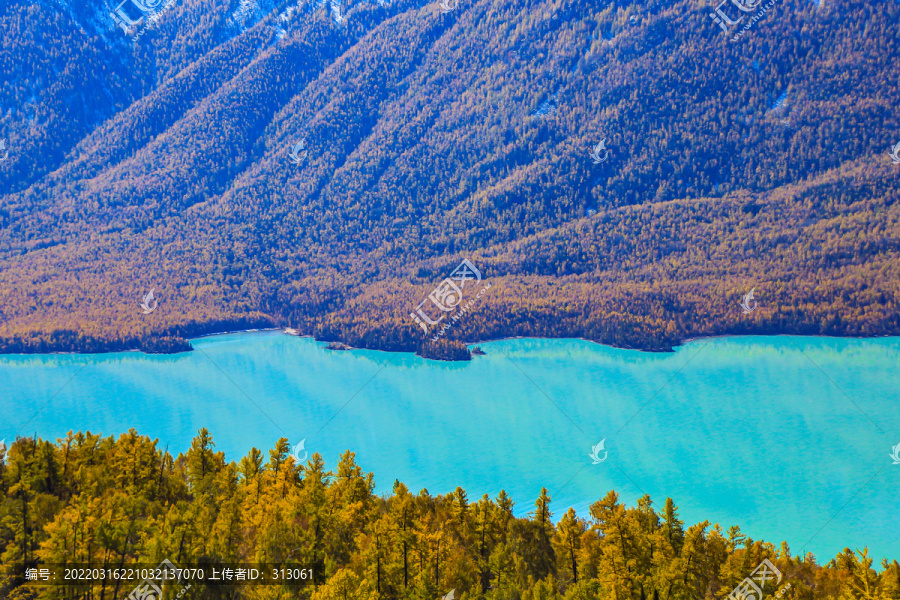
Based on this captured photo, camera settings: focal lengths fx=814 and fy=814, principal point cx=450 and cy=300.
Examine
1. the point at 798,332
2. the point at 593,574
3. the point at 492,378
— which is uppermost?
the point at 798,332

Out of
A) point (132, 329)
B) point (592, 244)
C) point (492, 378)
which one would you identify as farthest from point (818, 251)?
point (132, 329)

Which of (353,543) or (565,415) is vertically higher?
(565,415)

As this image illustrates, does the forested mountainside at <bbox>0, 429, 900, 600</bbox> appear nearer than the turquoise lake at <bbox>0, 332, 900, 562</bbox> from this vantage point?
Yes

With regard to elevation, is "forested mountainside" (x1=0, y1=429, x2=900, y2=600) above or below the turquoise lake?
below

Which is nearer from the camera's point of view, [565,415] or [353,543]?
[353,543]

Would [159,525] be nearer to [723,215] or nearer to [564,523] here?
[564,523]
